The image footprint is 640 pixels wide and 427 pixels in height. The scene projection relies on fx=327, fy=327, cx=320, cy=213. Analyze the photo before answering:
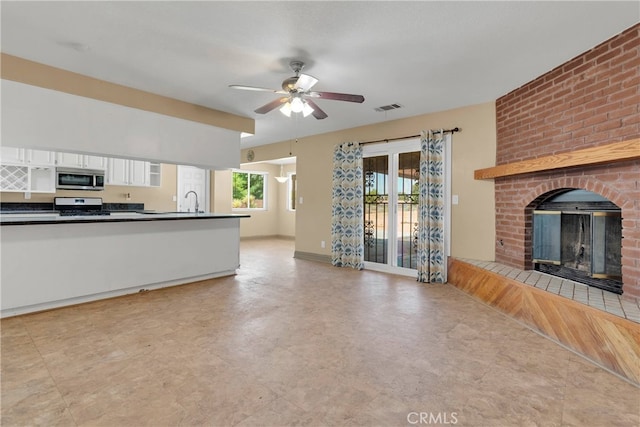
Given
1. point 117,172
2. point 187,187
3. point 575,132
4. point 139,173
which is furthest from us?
point 187,187

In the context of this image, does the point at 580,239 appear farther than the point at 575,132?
Yes

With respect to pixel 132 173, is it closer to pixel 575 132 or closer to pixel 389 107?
pixel 389 107

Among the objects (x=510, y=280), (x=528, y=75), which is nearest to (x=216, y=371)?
(x=510, y=280)

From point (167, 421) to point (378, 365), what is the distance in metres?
1.35

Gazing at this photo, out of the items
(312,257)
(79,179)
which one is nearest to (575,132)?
(312,257)

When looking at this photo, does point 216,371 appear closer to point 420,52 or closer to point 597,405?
point 597,405

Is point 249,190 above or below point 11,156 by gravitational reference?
below

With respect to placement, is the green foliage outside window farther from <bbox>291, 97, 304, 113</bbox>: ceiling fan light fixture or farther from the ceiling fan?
<bbox>291, 97, 304, 113</bbox>: ceiling fan light fixture

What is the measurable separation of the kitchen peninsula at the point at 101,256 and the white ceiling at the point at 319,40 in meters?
1.68

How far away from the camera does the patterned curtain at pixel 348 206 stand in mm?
5617

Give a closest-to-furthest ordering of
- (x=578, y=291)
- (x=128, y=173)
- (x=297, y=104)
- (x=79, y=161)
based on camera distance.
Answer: (x=578, y=291)
(x=297, y=104)
(x=79, y=161)
(x=128, y=173)

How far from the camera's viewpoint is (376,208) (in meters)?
5.56

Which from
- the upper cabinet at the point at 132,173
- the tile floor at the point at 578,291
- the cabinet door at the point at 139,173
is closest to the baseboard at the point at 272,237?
the upper cabinet at the point at 132,173

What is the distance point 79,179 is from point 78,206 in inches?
19.0
